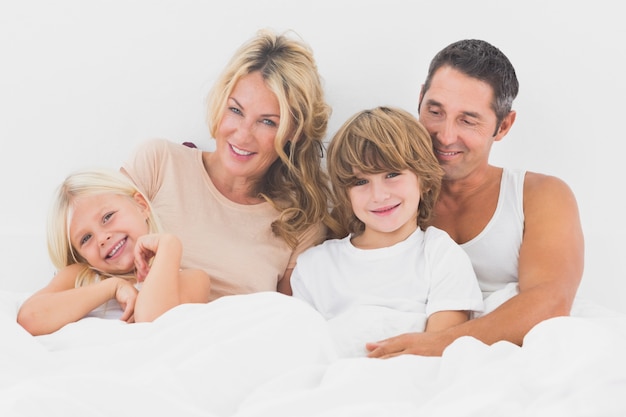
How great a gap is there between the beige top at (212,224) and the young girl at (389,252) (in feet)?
0.44

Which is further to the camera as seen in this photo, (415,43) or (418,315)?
(415,43)

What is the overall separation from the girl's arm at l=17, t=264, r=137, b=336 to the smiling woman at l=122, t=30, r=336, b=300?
0.29 m

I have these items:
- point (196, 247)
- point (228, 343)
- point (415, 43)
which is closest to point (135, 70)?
point (196, 247)

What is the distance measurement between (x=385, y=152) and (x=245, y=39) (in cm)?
83

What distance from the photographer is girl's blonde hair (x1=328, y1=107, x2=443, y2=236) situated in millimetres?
1828

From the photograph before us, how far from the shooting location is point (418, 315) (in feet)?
5.74

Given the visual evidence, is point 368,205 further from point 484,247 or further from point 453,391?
point 453,391

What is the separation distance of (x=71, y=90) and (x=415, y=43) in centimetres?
114

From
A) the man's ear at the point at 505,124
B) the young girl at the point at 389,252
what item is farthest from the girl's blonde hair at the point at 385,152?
the man's ear at the point at 505,124

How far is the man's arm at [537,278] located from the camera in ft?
5.29

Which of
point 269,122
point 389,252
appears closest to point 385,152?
point 389,252

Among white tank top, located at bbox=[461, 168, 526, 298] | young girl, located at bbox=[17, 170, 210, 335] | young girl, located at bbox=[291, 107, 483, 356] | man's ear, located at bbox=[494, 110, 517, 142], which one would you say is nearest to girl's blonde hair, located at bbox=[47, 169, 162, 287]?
young girl, located at bbox=[17, 170, 210, 335]

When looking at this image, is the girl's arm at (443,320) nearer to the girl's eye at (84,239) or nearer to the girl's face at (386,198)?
the girl's face at (386,198)

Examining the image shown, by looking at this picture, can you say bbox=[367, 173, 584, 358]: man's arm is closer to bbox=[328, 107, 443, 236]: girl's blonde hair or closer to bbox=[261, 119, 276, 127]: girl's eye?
bbox=[328, 107, 443, 236]: girl's blonde hair
